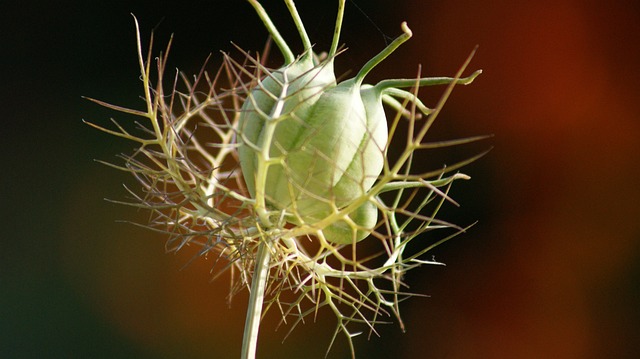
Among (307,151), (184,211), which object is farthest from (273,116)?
(184,211)

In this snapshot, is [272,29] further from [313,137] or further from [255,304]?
[255,304]

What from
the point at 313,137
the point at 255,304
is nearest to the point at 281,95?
the point at 313,137

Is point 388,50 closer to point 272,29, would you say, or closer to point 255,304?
point 272,29

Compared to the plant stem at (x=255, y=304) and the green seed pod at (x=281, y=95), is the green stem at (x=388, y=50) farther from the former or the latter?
the plant stem at (x=255, y=304)

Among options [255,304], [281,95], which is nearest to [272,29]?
[281,95]

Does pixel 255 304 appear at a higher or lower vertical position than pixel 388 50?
lower

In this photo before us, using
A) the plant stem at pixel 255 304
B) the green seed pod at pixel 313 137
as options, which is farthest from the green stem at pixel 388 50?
the plant stem at pixel 255 304

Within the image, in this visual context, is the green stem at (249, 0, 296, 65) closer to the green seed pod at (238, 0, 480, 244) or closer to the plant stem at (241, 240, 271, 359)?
the green seed pod at (238, 0, 480, 244)

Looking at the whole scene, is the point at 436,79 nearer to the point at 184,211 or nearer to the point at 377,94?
the point at 377,94

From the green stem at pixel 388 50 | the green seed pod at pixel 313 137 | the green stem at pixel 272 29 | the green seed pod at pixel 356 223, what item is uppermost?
the green stem at pixel 272 29

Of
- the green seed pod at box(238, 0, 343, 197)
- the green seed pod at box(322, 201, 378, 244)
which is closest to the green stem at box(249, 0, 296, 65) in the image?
the green seed pod at box(238, 0, 343, 197)
